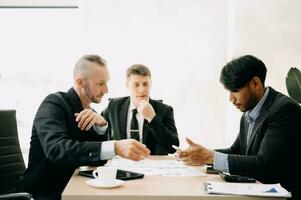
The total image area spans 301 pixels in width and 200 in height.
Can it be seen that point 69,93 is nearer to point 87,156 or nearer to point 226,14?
point 87,156

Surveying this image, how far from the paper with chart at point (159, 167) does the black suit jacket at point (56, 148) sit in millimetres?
155

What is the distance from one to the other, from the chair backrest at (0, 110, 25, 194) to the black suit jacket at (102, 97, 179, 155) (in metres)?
0.75

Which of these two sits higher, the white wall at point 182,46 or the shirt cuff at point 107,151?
the white wall at point 182,46

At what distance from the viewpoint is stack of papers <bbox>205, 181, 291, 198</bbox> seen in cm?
144

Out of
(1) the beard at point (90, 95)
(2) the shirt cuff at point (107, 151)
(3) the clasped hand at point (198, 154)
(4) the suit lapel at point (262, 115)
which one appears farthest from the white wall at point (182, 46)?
(2) the shirt cuff at point (107, 151)

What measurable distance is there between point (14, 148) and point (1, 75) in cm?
197

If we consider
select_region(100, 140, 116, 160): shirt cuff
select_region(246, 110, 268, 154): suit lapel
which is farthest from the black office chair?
select_region(246, 110, 268, 154): suit lapel

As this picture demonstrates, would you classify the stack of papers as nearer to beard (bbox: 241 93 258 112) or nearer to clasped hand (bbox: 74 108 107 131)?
beard (bbox: 241 93 258 112)

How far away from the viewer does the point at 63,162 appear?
174cm

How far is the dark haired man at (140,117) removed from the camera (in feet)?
9.16

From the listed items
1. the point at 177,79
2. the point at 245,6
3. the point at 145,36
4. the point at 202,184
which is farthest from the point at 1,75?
the point at 202,184

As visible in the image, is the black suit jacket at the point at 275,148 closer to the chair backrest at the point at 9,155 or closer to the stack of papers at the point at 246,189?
the stack of papers at the point at 246,189

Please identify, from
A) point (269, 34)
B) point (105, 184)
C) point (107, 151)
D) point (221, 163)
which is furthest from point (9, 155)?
point (269, 34)

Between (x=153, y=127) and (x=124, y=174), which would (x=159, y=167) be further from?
(x=153, y=127)
